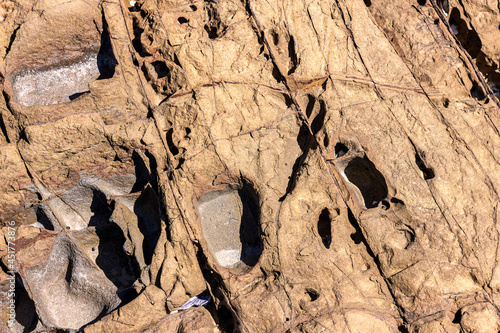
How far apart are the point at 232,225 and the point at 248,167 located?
2.62ft

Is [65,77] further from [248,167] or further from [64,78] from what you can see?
[248,167]

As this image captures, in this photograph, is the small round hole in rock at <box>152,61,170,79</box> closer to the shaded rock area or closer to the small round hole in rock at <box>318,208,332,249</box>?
the shaded rock area

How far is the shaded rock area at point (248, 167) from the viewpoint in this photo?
18.1 ft

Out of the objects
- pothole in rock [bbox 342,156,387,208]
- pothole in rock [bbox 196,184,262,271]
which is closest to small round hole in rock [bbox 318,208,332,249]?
pothole in rock [bbox 342,156,387,208]

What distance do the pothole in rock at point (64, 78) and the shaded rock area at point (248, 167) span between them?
0.03 meters

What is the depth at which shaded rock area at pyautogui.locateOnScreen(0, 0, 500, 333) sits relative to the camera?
5.51 meters

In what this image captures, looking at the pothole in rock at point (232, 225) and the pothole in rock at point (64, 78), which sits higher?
the pothole in rock at point (64, 78)

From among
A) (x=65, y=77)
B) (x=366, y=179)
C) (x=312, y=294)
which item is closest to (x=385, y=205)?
(x=366, y=179)

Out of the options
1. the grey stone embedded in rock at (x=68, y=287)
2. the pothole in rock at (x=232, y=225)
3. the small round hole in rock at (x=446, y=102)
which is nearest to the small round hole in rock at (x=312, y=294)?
the pothole in rock at (x=232, y=225)

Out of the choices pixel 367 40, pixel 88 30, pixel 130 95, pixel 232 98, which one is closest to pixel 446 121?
pixel 367 40

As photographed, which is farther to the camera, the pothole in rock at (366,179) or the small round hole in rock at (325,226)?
the pothole in rock at (366,179)

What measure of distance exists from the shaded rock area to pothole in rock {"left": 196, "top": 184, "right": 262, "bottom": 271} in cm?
2

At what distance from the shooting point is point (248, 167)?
5.97 metres

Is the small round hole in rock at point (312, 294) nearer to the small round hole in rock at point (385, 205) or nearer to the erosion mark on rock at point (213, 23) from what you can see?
the small round hole in rock at point (385, 205)
